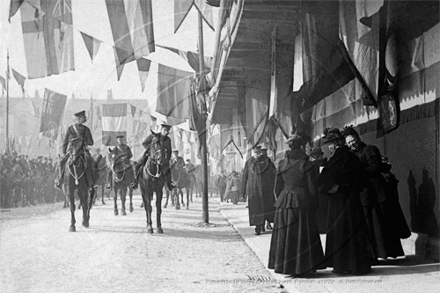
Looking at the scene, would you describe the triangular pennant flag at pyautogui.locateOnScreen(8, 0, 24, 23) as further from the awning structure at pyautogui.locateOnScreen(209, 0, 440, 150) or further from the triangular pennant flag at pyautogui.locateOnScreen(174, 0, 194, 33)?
the awning structure at pyautogui.locateOnScreen(209, 0, 440, 150)

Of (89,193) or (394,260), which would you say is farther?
(89,193)

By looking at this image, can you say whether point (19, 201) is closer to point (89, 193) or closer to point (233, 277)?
point (89, 193)

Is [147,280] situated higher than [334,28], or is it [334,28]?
[334,28]

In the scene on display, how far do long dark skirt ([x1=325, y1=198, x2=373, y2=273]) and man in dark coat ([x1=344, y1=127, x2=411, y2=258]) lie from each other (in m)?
0.28

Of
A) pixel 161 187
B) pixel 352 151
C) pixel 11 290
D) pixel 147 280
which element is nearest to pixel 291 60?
pixel 352 151

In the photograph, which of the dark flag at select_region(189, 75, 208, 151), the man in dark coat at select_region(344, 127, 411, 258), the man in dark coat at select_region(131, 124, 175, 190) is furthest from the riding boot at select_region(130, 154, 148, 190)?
the man in dark coat at select_region(344, 127, 411, 258)

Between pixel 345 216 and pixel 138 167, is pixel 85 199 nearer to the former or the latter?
pixel 138 167

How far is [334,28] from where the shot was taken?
191 inches

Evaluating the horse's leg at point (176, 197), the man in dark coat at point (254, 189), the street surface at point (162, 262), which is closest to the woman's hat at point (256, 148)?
the man in dark coat at point (254, 189)

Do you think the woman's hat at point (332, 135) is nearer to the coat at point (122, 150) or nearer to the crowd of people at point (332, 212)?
the crowd of people at point (332, 212)

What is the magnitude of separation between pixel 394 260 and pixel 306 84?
195 cm

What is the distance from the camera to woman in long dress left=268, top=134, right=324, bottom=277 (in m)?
4.27

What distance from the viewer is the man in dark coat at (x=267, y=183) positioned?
5.94 meters

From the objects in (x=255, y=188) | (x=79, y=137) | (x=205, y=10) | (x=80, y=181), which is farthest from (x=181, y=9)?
(x=80, y=181)
